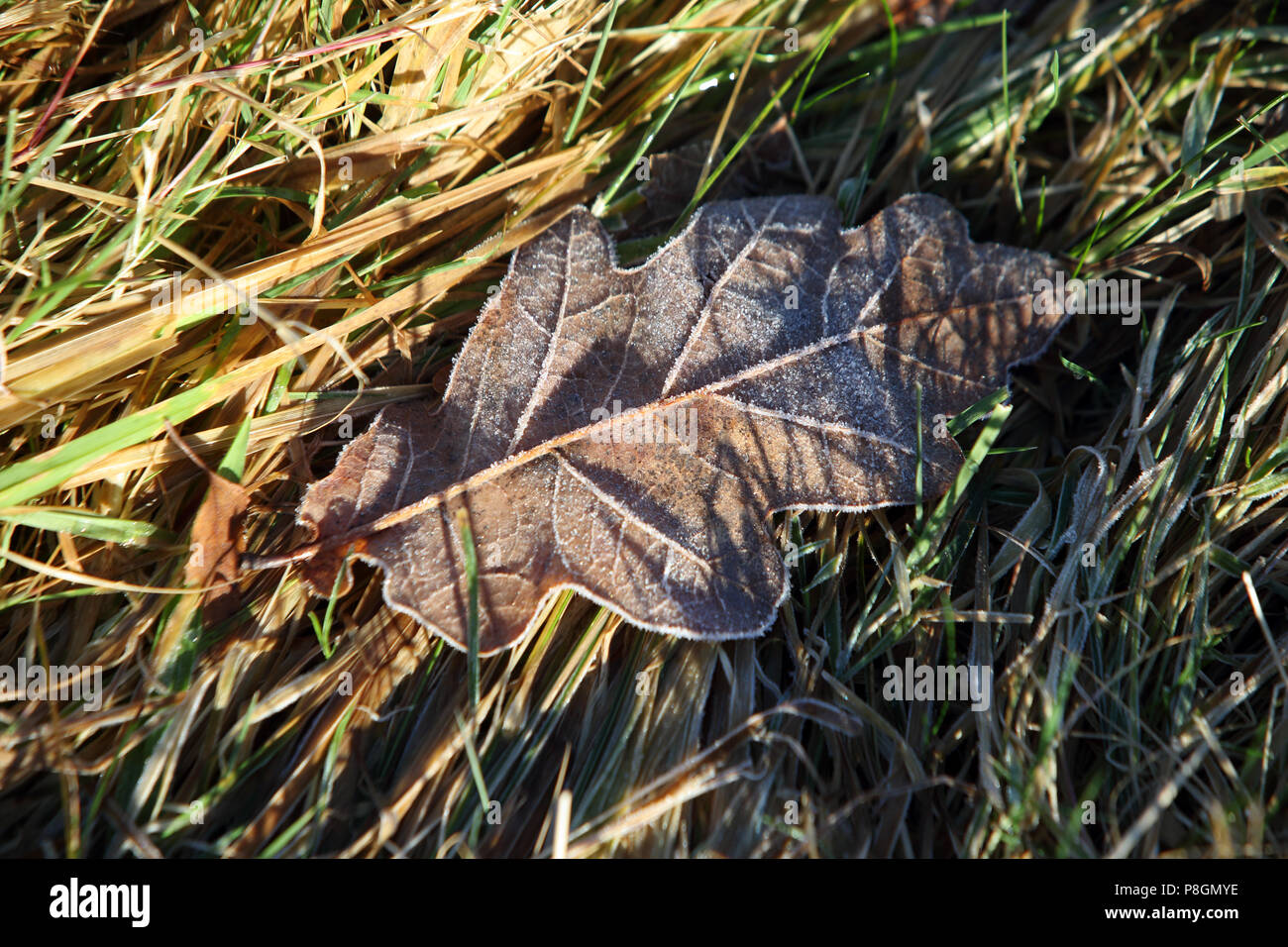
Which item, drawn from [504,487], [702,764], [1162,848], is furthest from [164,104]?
[1162,848]

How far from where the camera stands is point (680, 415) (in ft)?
6.64

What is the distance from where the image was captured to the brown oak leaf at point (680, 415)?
1851 mm

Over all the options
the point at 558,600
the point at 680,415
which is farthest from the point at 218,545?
the point at 680,415

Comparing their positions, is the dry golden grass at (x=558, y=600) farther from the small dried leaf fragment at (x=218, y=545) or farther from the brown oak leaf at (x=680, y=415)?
the brown oak leaf at (x=680, y=415)

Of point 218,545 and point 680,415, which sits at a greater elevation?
point 680,415

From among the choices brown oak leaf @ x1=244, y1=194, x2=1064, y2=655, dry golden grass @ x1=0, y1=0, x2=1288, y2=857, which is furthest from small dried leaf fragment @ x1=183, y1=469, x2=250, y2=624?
brown oak leaf @ x1=244, y1=194, x2=1064, y2=655

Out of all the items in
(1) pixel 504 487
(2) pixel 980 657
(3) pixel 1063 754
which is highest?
(1) pixel 504 487

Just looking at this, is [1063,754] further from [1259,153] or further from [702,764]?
[1259,153]

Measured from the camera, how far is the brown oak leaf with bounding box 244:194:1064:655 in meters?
1.85

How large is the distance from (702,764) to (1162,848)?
1.02 meters

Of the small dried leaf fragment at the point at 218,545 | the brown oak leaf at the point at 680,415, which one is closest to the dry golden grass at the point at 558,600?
the small dried leaf fragment at the point at 218,545

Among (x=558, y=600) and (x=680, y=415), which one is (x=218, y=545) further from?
(x=680, y=415)

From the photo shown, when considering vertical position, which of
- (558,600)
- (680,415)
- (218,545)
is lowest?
(558,600)
